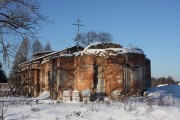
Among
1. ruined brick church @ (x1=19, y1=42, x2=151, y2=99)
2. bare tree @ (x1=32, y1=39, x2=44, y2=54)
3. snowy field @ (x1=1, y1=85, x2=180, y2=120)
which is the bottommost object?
snowy field @ (x1=1, y1=85, x2=180, y2=120)

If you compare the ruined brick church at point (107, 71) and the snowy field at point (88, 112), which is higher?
the ruined brick church at point (107, 71)

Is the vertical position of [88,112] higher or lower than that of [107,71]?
lower

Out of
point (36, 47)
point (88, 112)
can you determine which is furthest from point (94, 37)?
point (88, 112)

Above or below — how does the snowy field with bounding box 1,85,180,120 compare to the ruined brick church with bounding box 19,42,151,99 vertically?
below

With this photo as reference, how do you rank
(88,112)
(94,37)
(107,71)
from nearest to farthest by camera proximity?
(88,112)
(107,71)
(94,37)

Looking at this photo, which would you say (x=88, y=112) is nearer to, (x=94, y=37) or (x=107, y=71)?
(x=107, y=71)

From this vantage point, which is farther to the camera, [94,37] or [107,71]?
[94,37]

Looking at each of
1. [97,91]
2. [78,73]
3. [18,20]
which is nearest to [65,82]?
[78,73]

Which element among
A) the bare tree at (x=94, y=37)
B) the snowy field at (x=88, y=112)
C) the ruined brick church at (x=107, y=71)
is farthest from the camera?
the bare tree at (x=94, y=37)

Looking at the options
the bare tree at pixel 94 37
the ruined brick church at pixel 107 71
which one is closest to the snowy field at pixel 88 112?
the ruined brick church at pixel 107 71

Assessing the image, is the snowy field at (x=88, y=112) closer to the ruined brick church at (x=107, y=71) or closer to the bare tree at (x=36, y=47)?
the ruined brick church at (x=107, y=71)

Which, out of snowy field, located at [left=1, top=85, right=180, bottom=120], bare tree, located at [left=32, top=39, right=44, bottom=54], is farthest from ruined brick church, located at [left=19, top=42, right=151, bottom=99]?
bare tree, located at [left=32, top=39, right=44, bottom=54]

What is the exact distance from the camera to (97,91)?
20.5 metres

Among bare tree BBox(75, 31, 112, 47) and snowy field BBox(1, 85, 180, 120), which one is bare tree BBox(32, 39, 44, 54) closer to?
bare tree BBox(75, 31, 112, 47)
